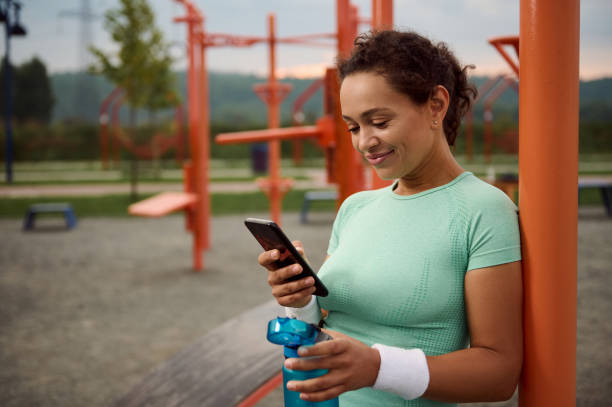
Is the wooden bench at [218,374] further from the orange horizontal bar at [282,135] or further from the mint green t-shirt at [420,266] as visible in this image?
the orange horizontal bar at [282,135]

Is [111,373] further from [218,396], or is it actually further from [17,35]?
[17,35]

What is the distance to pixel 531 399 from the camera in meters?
1.10

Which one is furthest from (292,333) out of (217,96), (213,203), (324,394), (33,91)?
(217,96)

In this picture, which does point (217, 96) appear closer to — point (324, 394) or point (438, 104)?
point (438, 104)

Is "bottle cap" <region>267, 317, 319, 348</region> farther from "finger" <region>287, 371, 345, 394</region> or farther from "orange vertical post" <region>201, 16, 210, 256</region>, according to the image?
"orange vertical post" <region>201, 16, 210, 256</region>

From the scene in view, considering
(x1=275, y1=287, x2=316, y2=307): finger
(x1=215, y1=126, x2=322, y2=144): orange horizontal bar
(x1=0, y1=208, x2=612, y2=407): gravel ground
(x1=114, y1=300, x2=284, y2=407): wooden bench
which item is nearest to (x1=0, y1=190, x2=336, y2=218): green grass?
(x1=0, y1=208, x2=612, y2=407): gravel ground

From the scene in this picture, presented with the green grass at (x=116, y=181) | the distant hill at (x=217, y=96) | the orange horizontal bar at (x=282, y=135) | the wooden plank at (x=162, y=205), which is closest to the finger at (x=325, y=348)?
the orange horizontal bar at (x=282, y=135)

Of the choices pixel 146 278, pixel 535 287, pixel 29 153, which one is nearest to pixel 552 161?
pixel 535 287

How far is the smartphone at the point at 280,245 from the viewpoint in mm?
978

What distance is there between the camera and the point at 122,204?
1180 centimetres

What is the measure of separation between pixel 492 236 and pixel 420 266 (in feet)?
0.48

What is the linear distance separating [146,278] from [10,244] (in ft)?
10.6

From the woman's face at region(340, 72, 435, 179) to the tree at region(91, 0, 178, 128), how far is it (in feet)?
38.3

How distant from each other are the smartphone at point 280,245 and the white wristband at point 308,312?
0.08 metres
